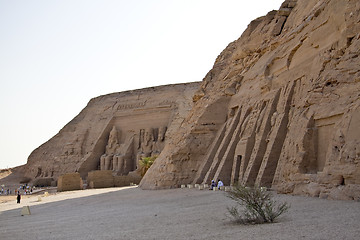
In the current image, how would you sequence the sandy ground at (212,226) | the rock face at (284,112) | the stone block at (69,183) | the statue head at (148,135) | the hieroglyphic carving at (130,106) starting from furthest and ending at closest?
1. the hieroglyphic carving at (130,106)
2. the statue head at (148,135)
3. the stone block at (69,183)
4. the rock face at (284,112)
5. the sandy ground at (212,226)

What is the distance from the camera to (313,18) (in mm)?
14914

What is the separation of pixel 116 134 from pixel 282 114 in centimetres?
3288

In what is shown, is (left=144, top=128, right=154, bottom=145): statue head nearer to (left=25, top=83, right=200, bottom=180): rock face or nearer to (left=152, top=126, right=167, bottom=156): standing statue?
(left=25, top=83, right=200, bottom=180): rock face

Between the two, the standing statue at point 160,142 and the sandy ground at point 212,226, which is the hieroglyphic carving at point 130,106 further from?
the sandy ground at point 212,226

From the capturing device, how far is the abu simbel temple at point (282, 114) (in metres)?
10.8

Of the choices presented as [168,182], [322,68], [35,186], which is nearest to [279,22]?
[322,68]

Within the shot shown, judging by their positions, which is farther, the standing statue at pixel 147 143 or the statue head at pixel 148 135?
the statue head at pixel 148 135

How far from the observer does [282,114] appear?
15.0 m

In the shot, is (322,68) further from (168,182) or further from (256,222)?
(168,182)

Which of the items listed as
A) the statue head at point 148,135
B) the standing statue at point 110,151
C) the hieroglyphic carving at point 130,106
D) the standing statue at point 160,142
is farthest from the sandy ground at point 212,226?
the hieroglyphic carving at point 130,106

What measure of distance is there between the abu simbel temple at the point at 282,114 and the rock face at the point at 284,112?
0.11ft

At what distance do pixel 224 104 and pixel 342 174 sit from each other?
483 inches

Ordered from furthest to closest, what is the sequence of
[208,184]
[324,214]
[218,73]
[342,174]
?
[218,73], [208,184], [342,174], [324,214]

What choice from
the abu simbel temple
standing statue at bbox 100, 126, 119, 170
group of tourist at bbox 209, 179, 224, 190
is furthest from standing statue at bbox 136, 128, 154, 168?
group of tourist at bbox 209, 179, 224, 190
